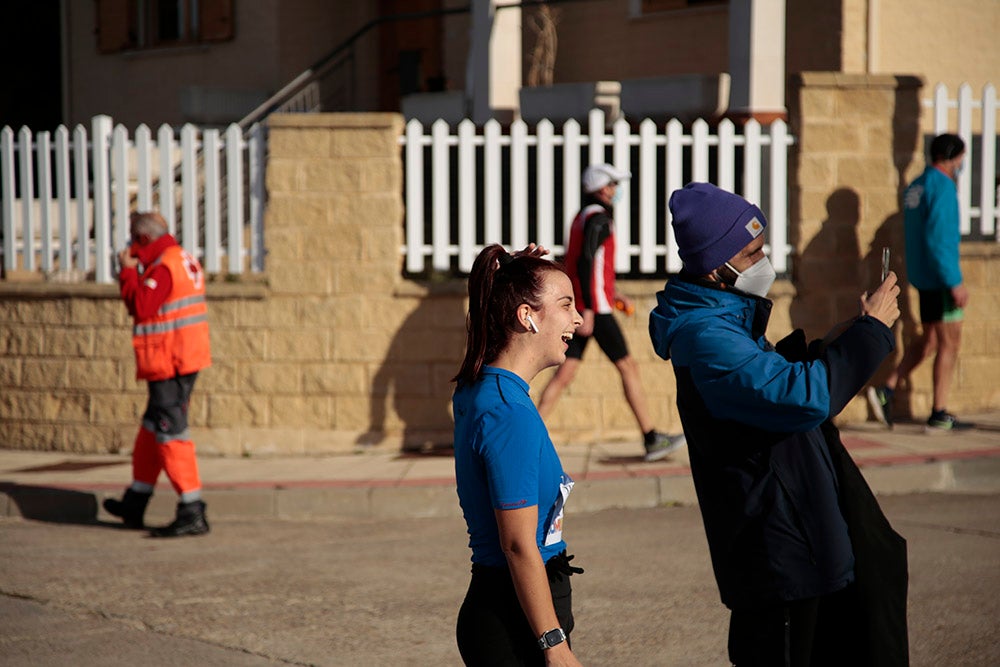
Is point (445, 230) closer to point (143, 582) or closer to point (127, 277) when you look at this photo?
point (127, 277)

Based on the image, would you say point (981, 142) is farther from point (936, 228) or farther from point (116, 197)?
point (116, 197)

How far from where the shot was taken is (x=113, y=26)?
19.4m

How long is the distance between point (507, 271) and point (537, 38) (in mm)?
13267

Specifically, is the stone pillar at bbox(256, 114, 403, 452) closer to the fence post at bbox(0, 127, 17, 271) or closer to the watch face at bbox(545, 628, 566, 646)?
the fence post at bbox(0, 127, 17, 271)

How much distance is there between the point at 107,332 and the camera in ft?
32.6

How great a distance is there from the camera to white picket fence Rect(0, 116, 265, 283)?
9.77 meters

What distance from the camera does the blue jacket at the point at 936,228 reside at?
903cm

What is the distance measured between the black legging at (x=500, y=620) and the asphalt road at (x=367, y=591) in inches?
81.2

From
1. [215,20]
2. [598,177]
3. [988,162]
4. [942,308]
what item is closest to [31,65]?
[215,20]

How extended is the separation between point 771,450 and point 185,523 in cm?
502

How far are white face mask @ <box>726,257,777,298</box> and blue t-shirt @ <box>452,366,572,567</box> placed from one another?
581mm

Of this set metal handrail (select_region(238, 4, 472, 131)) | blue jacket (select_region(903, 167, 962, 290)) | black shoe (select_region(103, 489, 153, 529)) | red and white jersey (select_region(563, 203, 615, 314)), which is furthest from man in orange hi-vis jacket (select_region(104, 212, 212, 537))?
metal handrail (select_region(238, 4, 472, 131))

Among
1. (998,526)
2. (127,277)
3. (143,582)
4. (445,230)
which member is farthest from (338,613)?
(445,230)

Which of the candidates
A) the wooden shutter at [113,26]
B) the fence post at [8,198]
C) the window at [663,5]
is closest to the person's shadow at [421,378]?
the fence post at [8,198]
